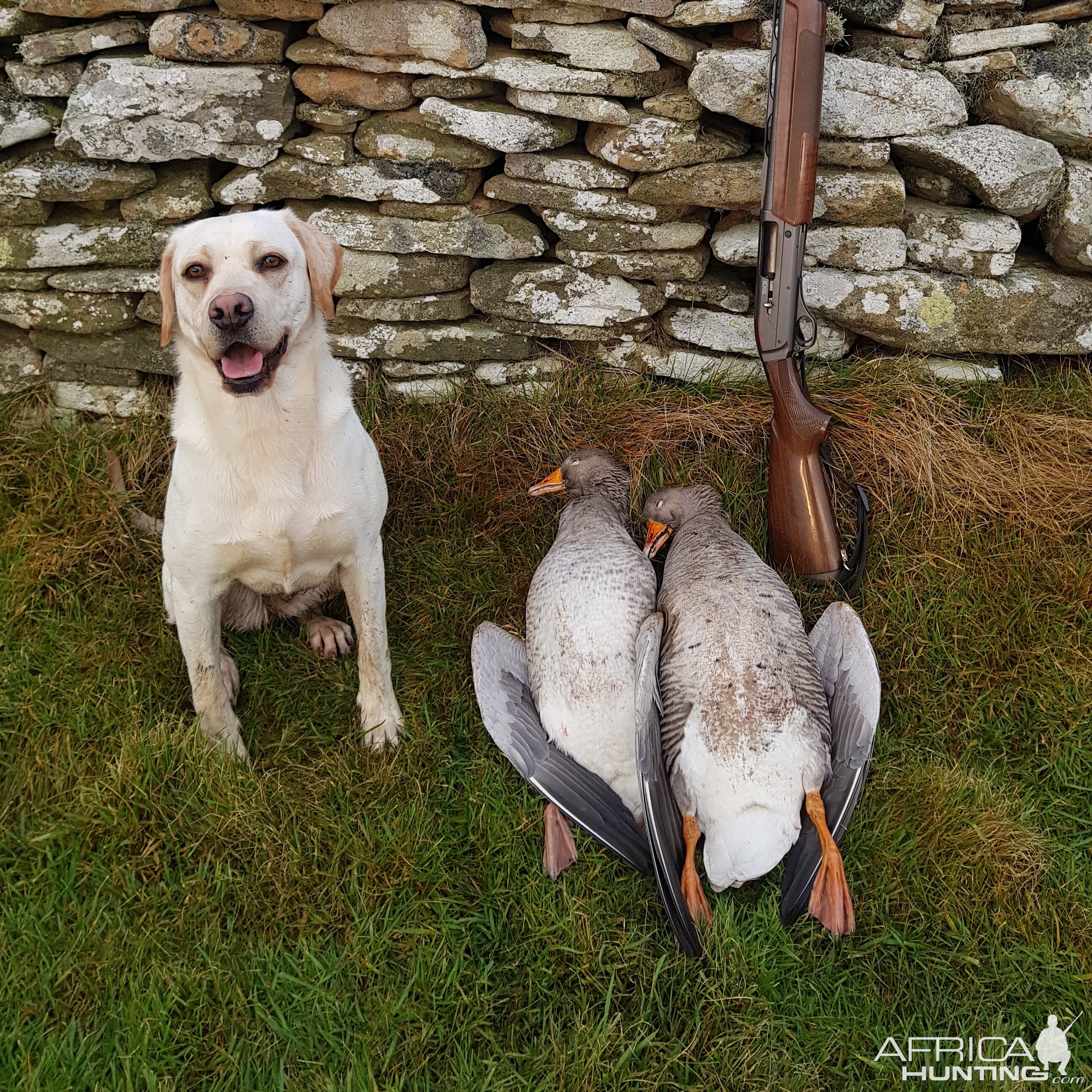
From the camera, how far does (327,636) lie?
3801 millimetres

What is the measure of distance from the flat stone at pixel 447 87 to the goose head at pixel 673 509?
1903mm

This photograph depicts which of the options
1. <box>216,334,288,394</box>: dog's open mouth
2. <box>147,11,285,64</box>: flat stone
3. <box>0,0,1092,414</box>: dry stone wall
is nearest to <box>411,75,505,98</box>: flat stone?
<box>0,0,1092,414</box>: dry stone wall

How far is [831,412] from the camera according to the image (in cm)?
418

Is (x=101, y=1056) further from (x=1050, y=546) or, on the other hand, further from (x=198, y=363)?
(x=1050, y=546)

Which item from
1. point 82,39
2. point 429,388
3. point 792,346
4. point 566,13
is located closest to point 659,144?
point 566,13

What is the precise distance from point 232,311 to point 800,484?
2.31 meters

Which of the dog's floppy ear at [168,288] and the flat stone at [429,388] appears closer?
the dog's floppy ear at [168,288]

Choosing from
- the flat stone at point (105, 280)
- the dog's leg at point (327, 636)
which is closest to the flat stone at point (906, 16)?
the flat stone at point (105, 280)

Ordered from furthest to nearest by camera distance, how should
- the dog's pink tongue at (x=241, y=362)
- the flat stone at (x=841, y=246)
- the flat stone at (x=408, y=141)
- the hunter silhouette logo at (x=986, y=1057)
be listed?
the flat stone at (x=841, y=246) → the flat stone at (x=408, y=141) → the dog's pink tongue at (x=241, y=362) → the hunter silhouette logo at (x=986, y=1057)

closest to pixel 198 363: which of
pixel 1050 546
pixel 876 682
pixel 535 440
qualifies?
pixel 535 440

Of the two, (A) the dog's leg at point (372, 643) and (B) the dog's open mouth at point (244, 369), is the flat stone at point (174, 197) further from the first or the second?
(A) the dog's leg at point (372, 643)

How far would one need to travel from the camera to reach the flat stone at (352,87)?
3973 millimetres

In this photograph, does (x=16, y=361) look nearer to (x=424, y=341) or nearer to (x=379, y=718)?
(x=424, y=341)

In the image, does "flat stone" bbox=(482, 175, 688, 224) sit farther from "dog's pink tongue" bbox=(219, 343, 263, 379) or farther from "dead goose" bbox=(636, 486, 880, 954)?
"dog's pink tongue" bbox=(219, 343, 263, 379)
